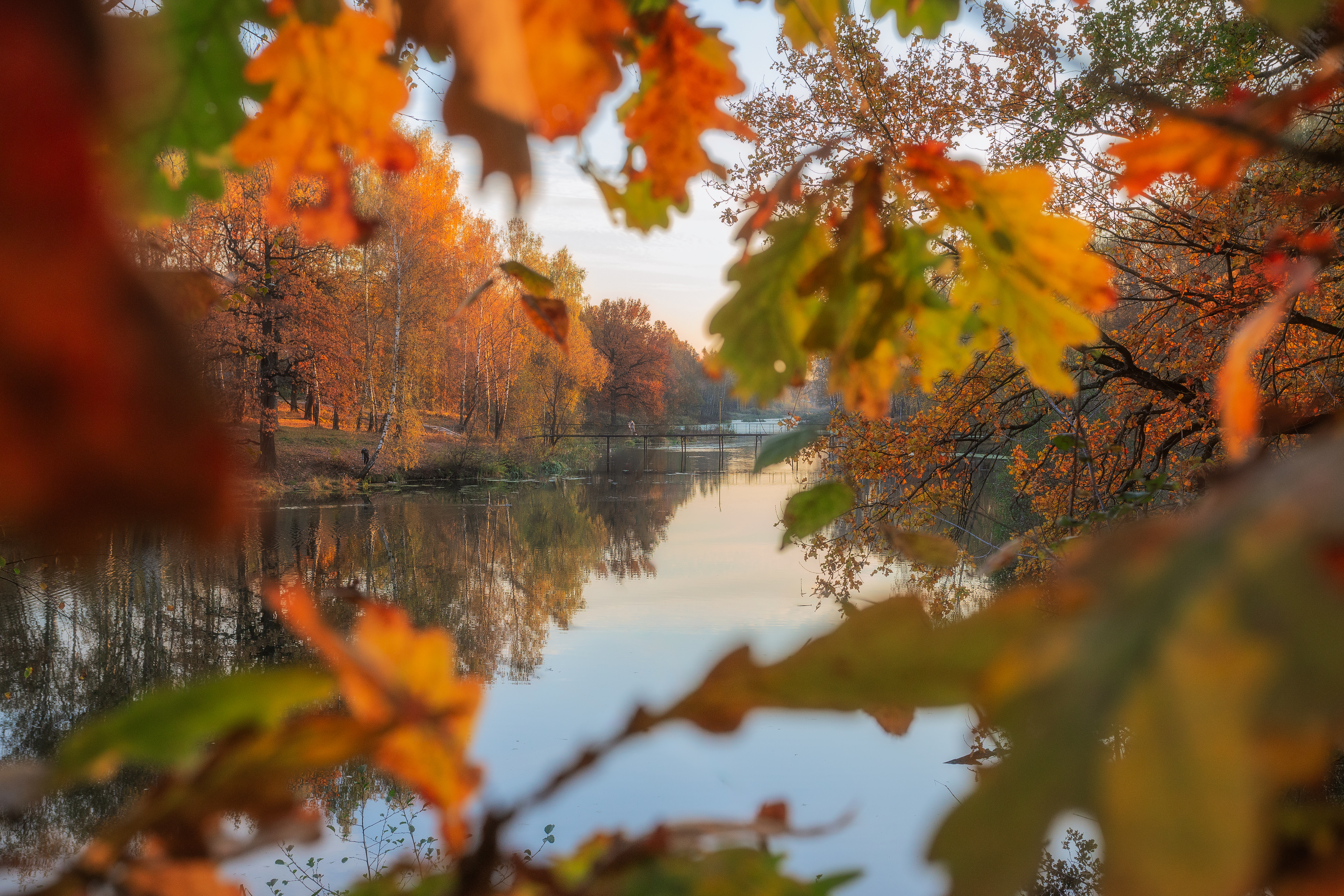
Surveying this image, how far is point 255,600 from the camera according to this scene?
10016mm

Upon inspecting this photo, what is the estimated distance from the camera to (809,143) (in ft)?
21.5

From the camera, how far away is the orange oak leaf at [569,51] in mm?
305

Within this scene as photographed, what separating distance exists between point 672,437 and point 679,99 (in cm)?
3860

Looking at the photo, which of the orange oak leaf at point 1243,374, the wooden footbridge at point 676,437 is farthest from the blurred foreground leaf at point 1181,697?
the wooden footbridge at point 676,437

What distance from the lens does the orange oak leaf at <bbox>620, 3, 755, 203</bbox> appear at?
537mm

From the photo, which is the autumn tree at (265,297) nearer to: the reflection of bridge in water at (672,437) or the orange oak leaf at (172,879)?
the reflection of bridge in water at (672,437)

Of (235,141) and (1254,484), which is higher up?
(235,141)

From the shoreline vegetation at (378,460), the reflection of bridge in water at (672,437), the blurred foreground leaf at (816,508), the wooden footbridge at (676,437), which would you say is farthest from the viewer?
the reflection of bridge in water at (672,437)

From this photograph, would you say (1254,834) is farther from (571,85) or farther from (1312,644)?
(571,85)

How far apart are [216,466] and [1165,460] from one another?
5.65 m

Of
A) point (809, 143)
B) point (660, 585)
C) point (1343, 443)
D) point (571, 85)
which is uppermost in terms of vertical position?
point (809, 143)

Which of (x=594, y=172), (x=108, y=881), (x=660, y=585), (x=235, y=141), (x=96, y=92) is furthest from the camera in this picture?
(x=660, y=585)

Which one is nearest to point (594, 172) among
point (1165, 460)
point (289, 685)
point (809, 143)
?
point (289, 685)

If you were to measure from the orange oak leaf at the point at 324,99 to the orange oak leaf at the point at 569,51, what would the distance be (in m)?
0.11
